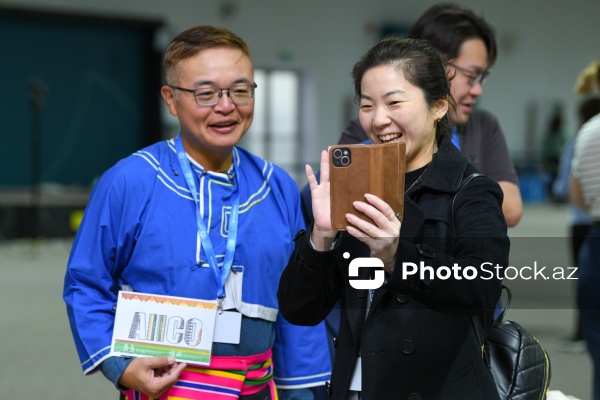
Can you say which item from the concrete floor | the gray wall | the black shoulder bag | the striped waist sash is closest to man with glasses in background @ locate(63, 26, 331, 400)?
the striped waist sash

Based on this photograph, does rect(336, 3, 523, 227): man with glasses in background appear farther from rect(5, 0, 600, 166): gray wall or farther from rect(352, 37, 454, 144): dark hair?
rect(5, 0, 600, 166): gray wall

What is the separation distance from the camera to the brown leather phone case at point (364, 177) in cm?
132

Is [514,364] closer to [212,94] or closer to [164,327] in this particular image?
[164,327]

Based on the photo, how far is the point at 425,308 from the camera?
146 centimetres

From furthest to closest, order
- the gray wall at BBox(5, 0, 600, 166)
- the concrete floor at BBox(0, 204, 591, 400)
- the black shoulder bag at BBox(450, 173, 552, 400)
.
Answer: the gray wall at BBox(5, 0, 600, 166)
the concrete floor at BBox(0, 204, 591, 400)
the black shoulder bag at BBox(450, 173, 552, 400)

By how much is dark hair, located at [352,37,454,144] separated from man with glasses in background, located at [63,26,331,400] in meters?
0.47

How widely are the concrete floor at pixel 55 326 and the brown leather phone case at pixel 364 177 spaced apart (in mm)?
3241

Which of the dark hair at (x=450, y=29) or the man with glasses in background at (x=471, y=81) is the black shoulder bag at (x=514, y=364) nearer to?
the man with glasses in background at (x=471, y=81)

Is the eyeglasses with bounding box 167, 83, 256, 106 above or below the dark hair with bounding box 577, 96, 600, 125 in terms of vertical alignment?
below

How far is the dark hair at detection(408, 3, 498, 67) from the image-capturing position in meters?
A: 2.29

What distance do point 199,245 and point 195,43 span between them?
18.8 inches

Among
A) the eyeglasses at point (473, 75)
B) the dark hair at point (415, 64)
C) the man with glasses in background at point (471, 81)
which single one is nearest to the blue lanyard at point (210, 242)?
the man with glasses in background at point (471, 81)

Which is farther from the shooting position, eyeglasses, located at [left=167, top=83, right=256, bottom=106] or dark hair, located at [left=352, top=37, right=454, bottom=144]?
eyeglasses, located at [left=167, top=83, right=256, bottom=106]

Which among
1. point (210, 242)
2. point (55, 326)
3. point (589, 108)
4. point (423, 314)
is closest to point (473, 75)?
point (210, 242)
